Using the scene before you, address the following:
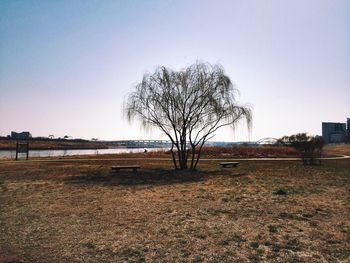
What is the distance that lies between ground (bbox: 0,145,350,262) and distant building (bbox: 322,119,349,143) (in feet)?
537

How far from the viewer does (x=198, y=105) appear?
902 inches

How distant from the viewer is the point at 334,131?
16850cm

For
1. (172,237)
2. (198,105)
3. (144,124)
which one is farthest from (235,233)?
(144,124)

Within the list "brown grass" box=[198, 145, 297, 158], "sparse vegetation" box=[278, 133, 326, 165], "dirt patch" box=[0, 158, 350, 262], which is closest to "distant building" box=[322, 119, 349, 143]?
"brown grass" box=[198, 145, 297, 158]

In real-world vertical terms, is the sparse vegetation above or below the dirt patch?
above

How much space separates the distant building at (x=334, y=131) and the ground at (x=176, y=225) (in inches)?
6438

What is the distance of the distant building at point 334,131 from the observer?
161 m

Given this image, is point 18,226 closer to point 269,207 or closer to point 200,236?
point 200,236

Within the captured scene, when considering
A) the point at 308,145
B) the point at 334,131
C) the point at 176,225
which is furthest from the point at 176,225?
the point at 334,131

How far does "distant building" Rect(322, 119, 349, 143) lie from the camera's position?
160750 millimetres

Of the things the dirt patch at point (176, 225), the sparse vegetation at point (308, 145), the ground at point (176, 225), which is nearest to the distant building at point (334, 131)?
the sparse vegetation at point (308, 145)

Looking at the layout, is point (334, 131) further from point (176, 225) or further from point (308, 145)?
point (176, 225)

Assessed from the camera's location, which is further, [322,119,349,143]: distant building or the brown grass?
[322,119,349,143]: distant building

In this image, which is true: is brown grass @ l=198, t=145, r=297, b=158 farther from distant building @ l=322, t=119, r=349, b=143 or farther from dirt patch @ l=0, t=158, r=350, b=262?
distant building @ l=322, t=119, r=349, b=143
